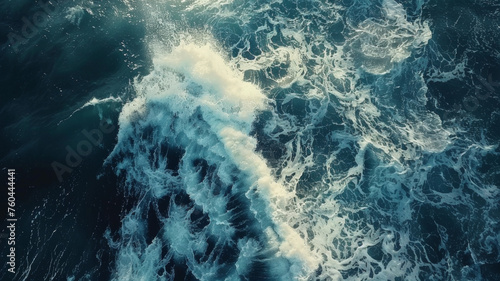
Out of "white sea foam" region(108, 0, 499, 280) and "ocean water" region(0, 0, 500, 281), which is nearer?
"white sea foam" region(108, 0, 499, 280)

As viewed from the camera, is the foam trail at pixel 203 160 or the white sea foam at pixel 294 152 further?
the foam trail at pixel 203 160

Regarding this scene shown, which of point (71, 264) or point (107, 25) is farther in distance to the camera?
point (107, 25)

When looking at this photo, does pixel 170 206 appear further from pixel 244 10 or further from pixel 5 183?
pixel 244 10

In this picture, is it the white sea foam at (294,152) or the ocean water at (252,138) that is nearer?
the white sea foam at (294,152)

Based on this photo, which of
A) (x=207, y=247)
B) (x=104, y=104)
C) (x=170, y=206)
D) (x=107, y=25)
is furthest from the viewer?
(x=107, y=25)

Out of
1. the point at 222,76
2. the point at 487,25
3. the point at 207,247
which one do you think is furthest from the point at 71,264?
the point at 487,25

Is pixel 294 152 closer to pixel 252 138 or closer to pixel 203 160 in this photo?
pixel 252 138

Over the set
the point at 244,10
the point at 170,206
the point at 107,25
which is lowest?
the point at 170,206

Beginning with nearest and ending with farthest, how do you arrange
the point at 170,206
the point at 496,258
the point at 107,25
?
the point at 496,258
the point at 170,206
the point at 107,25
